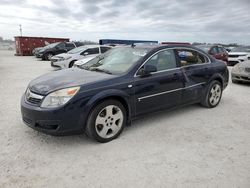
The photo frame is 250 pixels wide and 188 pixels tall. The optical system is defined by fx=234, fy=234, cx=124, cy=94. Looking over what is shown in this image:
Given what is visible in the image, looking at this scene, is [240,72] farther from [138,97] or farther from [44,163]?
[44,163]

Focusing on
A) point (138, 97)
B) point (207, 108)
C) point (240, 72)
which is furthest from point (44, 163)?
point (240, 72)

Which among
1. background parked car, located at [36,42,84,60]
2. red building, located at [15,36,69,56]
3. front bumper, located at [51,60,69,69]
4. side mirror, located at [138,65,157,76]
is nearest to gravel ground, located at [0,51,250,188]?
side mirror, located at [138,65,157,76]

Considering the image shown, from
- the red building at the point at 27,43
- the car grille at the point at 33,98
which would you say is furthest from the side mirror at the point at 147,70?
the red building at the point at 27,43

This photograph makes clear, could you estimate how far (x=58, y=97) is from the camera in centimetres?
337

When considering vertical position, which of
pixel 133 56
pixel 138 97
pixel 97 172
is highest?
pixel 133 56

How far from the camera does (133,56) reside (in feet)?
14.4

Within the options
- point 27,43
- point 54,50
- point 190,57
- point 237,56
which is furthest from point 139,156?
point 27,43

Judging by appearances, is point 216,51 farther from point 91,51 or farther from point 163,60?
point 163,60

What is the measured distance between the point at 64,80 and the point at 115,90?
32.6 inches

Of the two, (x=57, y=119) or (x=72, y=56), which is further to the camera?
(x=72, y=56)

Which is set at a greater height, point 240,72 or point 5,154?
point 240,72

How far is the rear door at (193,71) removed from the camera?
191 inches

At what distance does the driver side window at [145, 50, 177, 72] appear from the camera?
14.3ft

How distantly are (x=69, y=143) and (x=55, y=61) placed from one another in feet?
31.1
